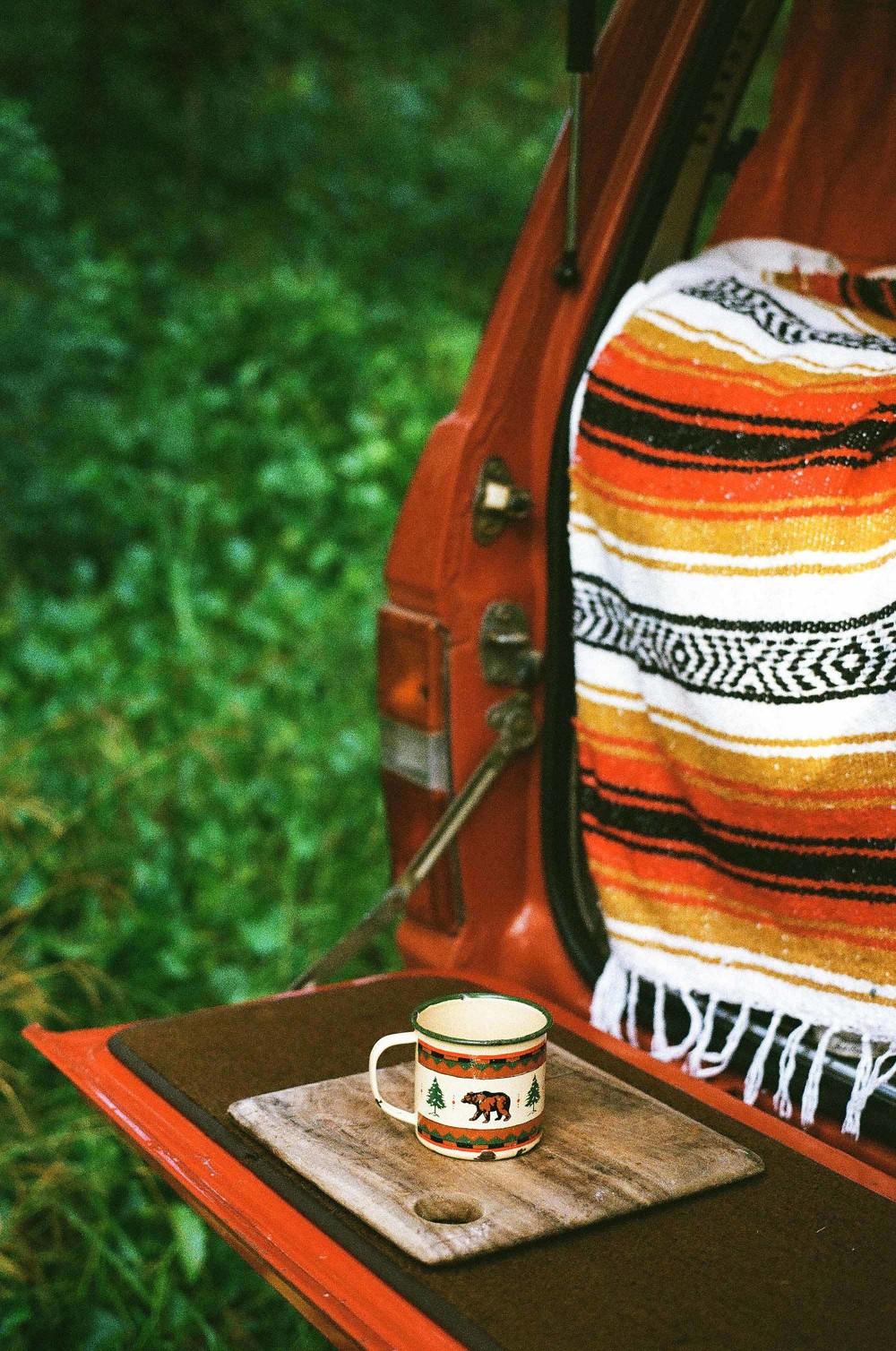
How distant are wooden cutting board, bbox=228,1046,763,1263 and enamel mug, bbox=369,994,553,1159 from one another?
0.01m

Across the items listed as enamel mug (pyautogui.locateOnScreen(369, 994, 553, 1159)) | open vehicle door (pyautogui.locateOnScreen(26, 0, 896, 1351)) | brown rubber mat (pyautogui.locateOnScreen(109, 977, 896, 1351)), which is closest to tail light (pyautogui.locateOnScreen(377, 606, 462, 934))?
open vehicle door (pyautogui.locateOnScreen(26, 0, 896, 1351))

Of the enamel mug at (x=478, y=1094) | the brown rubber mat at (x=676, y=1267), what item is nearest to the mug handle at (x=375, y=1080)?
the enamel mug at (x=478, y=1094)

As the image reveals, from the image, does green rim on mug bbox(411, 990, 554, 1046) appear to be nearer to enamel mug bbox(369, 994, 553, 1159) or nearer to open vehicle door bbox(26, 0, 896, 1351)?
enamel mug bbox(369, 994, 553, 1159)

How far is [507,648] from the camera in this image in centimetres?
177

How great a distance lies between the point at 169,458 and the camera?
4.61 metres

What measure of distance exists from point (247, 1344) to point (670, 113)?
1765 mm

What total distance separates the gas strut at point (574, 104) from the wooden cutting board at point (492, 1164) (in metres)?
0.94

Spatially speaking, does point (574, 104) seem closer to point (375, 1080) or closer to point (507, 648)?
point (507, 648)

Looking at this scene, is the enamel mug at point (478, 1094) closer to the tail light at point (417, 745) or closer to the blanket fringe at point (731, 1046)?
the blanket fringe at point (731, 1046)

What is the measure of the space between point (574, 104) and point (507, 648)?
2.09ft

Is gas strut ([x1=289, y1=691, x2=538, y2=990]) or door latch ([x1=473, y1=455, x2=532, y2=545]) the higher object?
door latch ([x1=473, y1=455, x2=532, y2=545])

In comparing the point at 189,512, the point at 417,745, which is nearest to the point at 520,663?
the point at 417,745

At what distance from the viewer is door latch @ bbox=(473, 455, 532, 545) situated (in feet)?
5.66

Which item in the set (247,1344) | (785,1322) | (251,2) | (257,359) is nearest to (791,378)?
(785,1322)
